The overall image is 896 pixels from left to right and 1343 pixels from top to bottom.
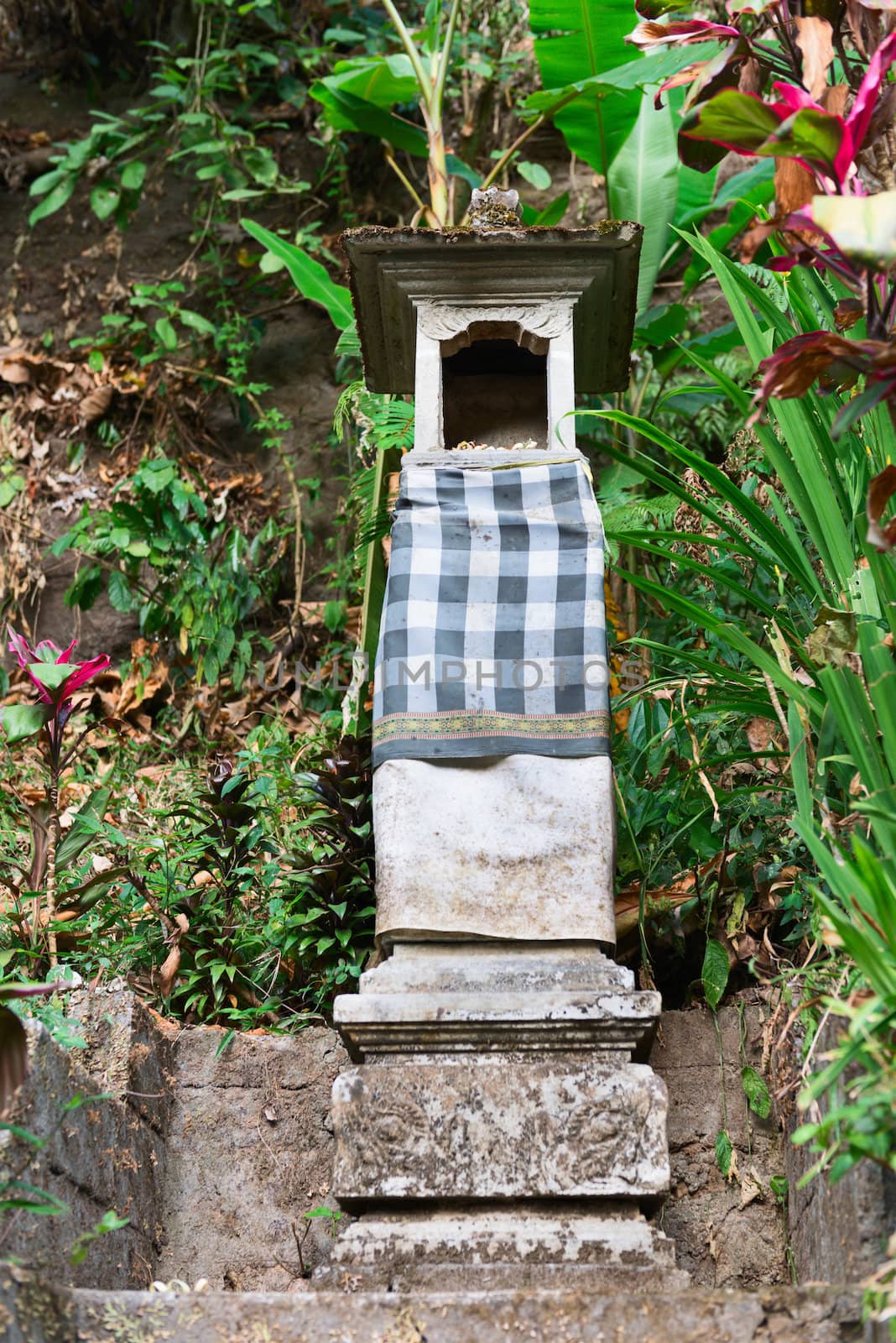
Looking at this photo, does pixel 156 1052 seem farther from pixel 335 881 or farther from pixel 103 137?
pixel 103 137

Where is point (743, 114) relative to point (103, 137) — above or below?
below

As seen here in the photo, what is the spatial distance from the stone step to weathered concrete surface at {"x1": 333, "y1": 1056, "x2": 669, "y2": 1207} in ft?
1.64

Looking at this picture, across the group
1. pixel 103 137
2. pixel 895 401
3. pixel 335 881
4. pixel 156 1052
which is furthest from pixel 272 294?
pixel 895 401

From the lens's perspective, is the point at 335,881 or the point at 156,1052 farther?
the point at 335,881

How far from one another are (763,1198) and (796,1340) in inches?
36.4

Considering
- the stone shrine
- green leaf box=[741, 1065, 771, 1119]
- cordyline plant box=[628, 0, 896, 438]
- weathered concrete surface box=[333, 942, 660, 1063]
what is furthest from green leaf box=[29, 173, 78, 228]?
green leaf box=[741, 1065, 771, 1119]

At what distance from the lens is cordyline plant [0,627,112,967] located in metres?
3.13

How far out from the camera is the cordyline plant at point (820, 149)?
6.52ft

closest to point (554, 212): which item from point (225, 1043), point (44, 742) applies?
point (44, 742)

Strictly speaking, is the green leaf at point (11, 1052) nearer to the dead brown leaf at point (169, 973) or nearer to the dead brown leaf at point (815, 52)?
the dead brown leaf at point (169, 973)

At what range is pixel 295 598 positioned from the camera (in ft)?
19.7

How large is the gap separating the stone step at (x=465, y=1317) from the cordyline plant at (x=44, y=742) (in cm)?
127

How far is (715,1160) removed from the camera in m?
2.87

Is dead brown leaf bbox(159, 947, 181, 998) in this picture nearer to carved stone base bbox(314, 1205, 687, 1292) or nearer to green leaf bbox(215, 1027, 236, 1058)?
green leaf bbox(215, 1027, 236, 1058)
